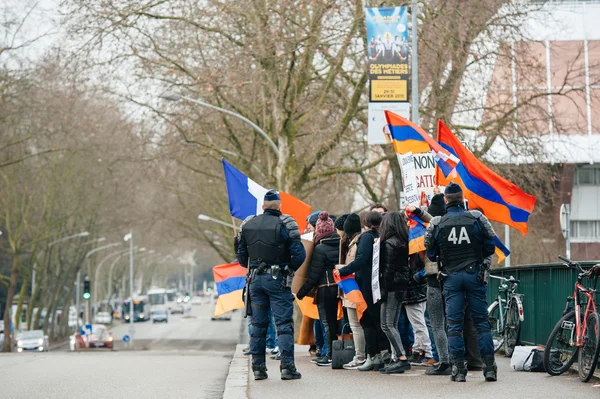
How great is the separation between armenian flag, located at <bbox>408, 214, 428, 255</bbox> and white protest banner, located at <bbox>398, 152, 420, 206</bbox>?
1209 millimetres

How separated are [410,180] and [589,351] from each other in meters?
3.37

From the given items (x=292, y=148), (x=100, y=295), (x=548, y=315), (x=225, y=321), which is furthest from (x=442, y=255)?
(x=100, y=295)

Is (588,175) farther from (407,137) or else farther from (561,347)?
(561,347)

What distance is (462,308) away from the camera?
1046 centimetres

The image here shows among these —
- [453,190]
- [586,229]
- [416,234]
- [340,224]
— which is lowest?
[416,234]

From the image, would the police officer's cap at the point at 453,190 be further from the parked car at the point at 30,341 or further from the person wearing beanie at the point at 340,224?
the parked car at the point at 30,341

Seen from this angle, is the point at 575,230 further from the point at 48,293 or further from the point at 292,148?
the point at 292,148

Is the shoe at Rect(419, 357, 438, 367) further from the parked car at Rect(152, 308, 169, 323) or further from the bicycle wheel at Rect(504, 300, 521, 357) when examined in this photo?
the parked car at Rect(152, 308, 169, 323)

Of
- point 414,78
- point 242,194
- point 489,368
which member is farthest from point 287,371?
point 414,78

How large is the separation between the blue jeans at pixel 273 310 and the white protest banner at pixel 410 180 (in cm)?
260

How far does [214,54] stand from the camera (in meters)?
30.8

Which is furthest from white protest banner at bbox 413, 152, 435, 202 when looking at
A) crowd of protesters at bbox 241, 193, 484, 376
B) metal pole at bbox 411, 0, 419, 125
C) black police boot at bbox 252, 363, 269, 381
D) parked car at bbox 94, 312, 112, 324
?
parked car at bbox 94, 312, 112, 324

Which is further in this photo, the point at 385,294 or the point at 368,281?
the point at 368,281

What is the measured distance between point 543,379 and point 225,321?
3409 inches
